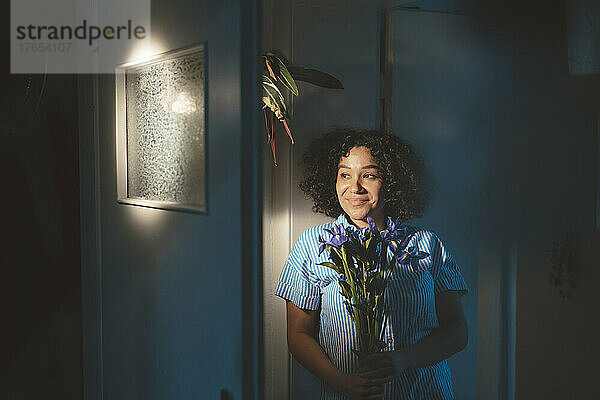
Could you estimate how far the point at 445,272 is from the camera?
0.89 m

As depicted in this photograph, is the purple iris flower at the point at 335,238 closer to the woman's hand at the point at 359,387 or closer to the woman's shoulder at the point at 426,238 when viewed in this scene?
the woman's shoulder at the point at 426,238

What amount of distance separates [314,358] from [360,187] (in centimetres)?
30

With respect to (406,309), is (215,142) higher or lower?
higher

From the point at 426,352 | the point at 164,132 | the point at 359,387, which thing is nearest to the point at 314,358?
the point at 359,387

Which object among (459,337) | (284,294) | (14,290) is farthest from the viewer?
(284,294)

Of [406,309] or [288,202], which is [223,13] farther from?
[406,309]

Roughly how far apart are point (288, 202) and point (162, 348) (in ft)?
1.14

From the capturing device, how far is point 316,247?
972mm

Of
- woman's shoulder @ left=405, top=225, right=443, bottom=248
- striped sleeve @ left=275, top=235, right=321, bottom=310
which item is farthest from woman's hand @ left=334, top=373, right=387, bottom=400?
woman's shoulder @ left=405, top=225, right=443, bottom=248

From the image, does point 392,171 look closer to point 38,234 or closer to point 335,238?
point 335,238

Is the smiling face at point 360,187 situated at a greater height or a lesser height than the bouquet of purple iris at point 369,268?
greater

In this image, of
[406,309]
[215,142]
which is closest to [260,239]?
[215,142]

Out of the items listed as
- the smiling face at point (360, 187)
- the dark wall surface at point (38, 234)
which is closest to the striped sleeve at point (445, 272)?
the smiling face at point (360, 187)

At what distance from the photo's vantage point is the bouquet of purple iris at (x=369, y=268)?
89cm
